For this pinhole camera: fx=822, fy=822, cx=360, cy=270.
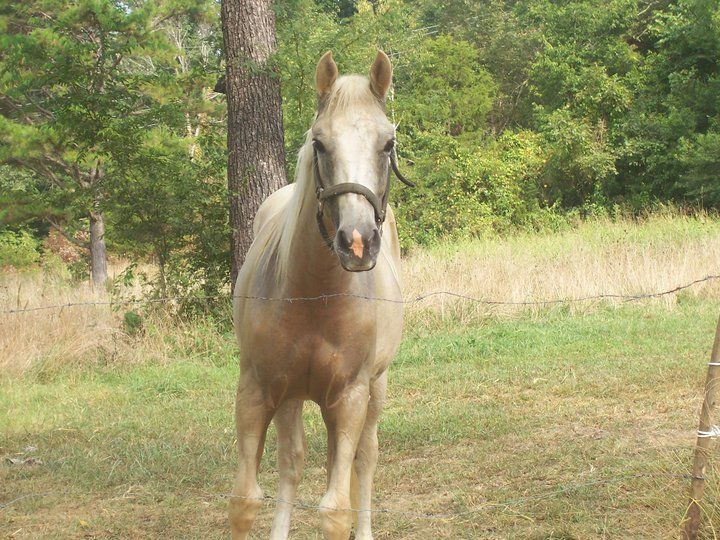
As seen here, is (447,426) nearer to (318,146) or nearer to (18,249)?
(318,146)

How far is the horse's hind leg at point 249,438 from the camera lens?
12.1 feet

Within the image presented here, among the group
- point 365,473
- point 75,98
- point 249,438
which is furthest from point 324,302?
point 75,98

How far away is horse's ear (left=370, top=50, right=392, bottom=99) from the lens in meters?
3.37

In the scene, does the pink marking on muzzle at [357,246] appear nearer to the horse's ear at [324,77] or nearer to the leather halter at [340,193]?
the leather halter at [340,193]

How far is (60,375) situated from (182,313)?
174cm

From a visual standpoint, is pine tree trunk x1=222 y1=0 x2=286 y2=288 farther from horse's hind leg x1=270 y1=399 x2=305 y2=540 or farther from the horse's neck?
the horse's neck

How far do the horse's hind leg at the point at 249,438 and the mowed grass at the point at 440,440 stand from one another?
0.93m

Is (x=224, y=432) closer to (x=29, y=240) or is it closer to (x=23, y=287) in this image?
(x=23, y=287)

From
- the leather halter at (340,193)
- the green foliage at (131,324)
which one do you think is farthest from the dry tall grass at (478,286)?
the leather halter at (340,193)

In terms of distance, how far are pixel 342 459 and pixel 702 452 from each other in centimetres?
158

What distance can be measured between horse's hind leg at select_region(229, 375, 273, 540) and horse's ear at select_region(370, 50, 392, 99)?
4.56ft

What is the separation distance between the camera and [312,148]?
11.2 feet

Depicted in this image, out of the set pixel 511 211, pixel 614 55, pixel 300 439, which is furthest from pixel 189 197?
pixel 614 55

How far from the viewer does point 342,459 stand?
367cm
